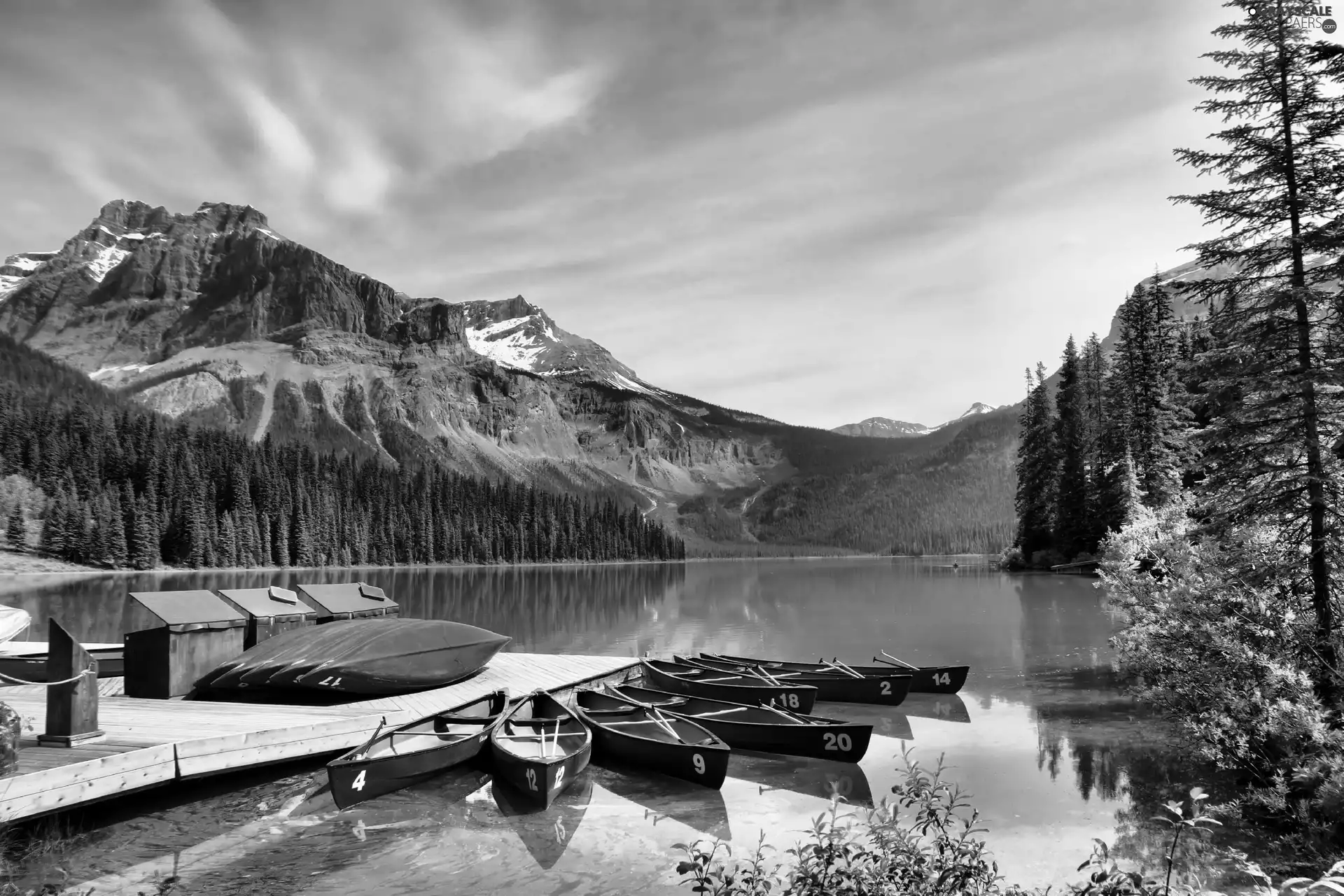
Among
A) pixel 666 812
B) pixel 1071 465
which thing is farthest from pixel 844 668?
pixel 1071 465

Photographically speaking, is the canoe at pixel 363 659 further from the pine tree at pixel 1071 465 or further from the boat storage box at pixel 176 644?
the pine tree at pixel 1071 465

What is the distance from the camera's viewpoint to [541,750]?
16391mm

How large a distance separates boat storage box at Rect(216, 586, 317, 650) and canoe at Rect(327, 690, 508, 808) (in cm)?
635

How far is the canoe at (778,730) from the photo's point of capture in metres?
18.1

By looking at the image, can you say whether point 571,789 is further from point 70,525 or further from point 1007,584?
point 70,525

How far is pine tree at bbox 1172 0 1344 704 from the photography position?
52.9 ft

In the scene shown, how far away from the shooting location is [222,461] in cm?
12825

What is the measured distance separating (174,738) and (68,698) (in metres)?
1.89

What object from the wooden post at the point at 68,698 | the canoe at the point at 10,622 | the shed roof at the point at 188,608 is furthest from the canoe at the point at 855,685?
the canoe at the point at 10,622

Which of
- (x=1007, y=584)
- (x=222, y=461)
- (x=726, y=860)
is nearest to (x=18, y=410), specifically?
(x=222, y=461)

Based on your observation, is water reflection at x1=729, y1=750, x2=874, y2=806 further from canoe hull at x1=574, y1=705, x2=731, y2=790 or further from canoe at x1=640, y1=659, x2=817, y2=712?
canoe at x1=640, y1=659, x2=817, y2=712

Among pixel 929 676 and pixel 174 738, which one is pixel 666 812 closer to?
pixel 174 738

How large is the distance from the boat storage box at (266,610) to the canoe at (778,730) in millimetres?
10214

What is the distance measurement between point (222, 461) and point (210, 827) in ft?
433
